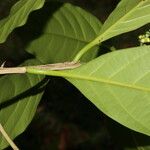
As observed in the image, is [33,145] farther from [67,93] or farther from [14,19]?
[14,19]

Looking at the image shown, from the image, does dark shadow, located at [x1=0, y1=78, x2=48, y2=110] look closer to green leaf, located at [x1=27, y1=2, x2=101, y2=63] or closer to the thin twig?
green leaf, located at [x1=27, y1=2, x2=101, y2=63]

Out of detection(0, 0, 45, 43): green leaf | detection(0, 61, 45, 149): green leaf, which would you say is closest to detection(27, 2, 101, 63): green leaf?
detection(0, 61, 45, 149): green leaf

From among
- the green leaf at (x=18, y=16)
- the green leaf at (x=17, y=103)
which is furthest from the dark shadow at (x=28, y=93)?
the green leaf at (x=18, y=16)

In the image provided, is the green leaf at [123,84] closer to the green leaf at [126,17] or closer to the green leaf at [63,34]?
the green leaf at [126,17]

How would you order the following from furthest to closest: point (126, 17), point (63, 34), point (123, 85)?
point (63, 34), point (126, 17), point (123, 85)

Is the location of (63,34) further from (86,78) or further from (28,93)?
(86,78)

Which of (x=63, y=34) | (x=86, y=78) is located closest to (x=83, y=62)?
(x=86, y=78)

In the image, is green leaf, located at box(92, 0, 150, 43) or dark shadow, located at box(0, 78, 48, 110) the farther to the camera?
dark shadow, located at box(0, 78, 48, 110)

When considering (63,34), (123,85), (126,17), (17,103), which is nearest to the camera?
(123,85)
